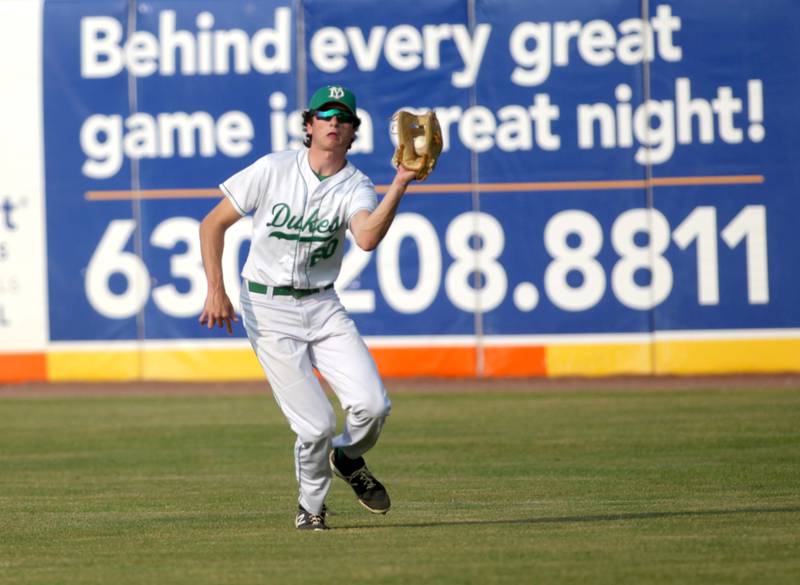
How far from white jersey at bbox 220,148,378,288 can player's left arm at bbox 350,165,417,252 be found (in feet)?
0.72

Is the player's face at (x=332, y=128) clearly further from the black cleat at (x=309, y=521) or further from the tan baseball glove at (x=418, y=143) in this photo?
the black cleat at (x=309, y=521)

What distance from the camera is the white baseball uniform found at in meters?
7.93

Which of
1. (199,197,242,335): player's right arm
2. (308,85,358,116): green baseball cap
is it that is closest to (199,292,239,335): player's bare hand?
(199,197,242,335): player's right arm

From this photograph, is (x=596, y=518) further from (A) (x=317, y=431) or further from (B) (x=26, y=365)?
(B) (x=26, y=365)

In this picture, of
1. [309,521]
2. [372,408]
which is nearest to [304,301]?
[372,408]

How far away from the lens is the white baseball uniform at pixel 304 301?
26.0 feet

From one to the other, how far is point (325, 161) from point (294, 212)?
0.29m

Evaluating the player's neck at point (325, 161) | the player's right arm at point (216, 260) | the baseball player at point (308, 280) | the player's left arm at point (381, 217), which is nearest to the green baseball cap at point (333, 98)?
the baseball player at point (308, 280)

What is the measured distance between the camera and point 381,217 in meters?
7.49

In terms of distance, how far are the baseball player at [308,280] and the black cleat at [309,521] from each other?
2cm

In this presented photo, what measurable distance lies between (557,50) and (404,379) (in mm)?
4194

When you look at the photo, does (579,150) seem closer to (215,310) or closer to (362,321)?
(362,321)

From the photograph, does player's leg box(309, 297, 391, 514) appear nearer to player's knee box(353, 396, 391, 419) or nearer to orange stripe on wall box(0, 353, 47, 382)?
player's knee box(353, 396, 391, 419)

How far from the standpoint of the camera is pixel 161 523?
28.5 feet
